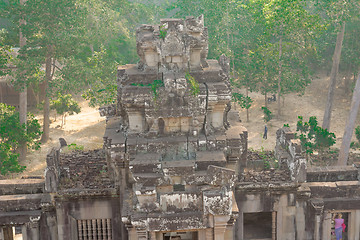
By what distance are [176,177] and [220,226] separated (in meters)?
1.98

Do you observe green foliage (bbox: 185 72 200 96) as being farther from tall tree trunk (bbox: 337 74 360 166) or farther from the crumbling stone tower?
tall tree trunk (bbox: 337 74 360 166)

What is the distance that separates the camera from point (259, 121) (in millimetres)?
40625

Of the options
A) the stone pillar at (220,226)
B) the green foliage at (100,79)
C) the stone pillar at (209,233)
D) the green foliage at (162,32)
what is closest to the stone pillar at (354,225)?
the stone pillar at (220,226)

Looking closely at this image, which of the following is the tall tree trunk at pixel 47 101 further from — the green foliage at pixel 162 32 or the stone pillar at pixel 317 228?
the stone pillar at pixel 317 228

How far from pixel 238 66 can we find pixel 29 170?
20.4 m

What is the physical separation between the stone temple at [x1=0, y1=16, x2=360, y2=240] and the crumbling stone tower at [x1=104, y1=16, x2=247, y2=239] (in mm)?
32

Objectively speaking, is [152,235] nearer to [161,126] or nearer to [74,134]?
[161,126]

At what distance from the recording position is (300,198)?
57.4 ft

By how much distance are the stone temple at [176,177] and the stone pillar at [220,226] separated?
0.03 m

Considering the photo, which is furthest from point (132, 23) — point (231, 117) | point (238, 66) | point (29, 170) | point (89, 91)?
point (231, 117)

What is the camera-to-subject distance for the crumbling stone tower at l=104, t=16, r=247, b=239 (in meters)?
14.5

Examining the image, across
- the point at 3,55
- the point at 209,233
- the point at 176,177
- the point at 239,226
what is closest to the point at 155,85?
the point at 176,177

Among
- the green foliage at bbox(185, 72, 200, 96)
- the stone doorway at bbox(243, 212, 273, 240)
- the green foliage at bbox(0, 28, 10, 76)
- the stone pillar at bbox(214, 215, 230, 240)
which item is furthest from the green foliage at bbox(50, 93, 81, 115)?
the stone pillar at bbox(214, 215, 230, 240)

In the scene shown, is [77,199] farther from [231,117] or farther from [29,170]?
[29,170]
